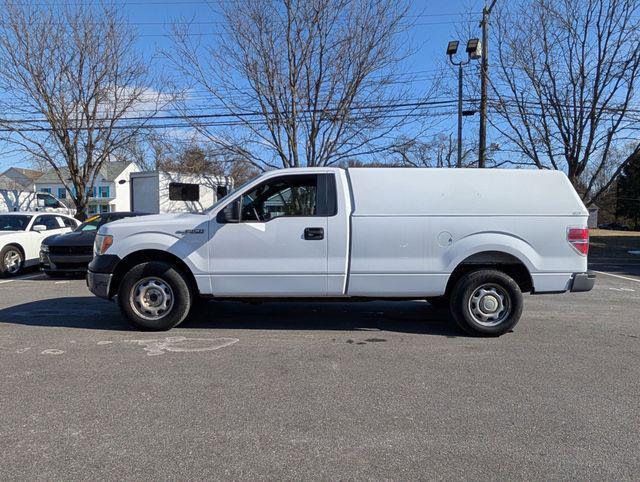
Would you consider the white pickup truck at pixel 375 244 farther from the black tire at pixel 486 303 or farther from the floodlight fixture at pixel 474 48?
the floodlight fixture at pixel 474 48

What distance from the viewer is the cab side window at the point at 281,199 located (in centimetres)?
554

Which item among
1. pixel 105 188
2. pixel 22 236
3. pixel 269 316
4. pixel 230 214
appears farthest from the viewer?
pixel 105 188

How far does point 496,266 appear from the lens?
5715 millimetres

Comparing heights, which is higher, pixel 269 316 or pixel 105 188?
pixel 105 188

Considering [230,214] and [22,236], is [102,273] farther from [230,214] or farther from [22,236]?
[22,236]

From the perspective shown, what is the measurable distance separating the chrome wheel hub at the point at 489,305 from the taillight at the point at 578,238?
993mm

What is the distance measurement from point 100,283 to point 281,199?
7.98 ft

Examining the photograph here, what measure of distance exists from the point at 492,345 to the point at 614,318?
280cm

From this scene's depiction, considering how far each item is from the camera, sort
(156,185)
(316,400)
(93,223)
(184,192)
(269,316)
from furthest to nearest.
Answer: (156,185) → (93,223) → (269,316) → (184,192) → (316,400)

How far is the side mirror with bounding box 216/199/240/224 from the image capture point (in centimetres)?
538

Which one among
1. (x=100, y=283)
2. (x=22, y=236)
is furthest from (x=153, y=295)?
(x=22, y=236)

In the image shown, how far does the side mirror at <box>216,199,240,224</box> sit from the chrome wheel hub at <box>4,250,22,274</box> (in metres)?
7.89

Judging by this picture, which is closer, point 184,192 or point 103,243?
point 103,243

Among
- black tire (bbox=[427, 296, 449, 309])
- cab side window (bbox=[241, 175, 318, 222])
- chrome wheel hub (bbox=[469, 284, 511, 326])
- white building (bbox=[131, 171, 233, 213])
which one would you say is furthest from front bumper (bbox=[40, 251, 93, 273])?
white building (bbox=[131, 171, 233, 213])
